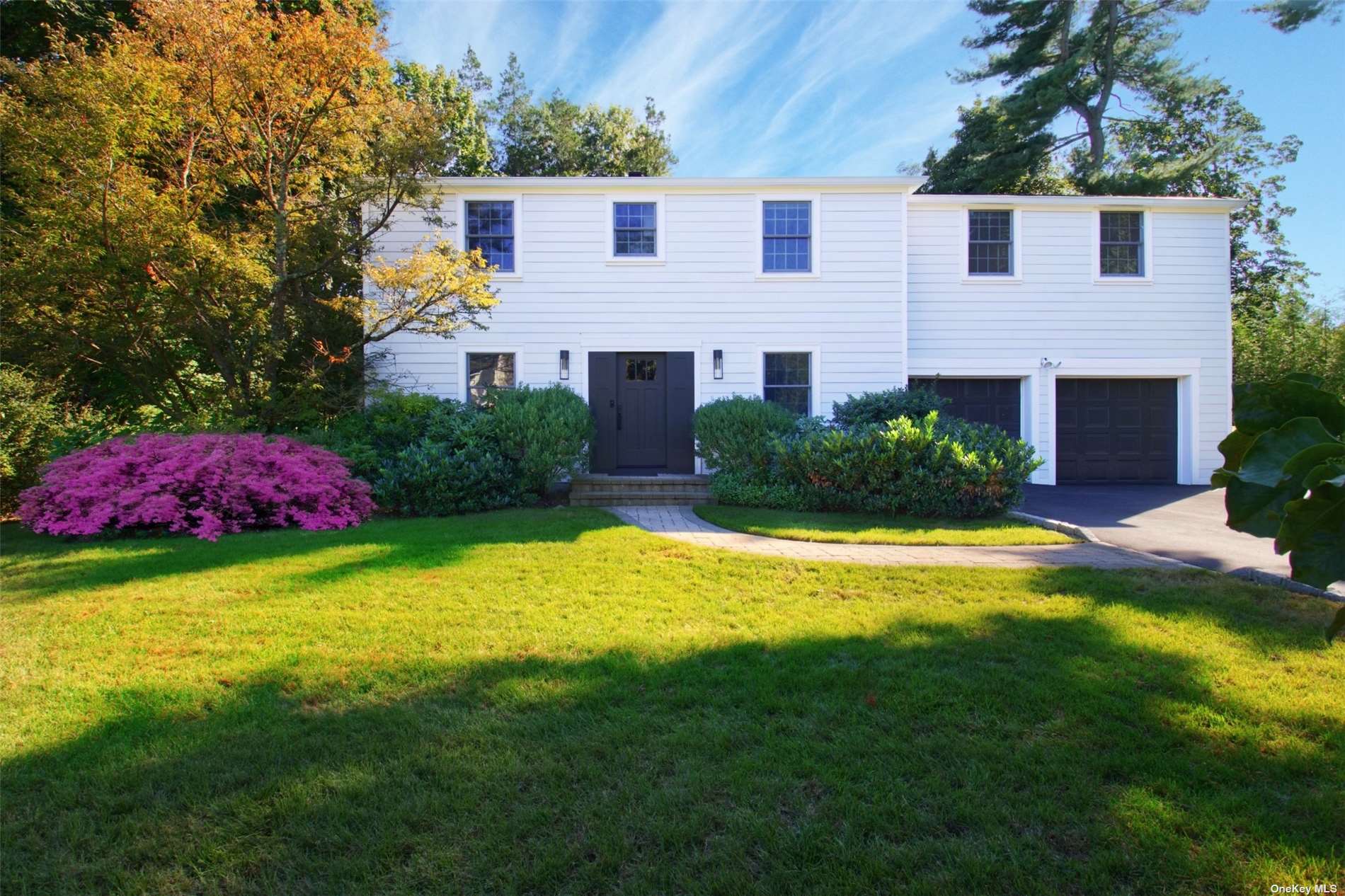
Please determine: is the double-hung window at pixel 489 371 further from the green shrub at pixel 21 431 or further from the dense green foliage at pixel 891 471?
the green shrub at pixel 21 431

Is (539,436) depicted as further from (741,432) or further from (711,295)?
(711,295)

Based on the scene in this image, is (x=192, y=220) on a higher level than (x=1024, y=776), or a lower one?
higher

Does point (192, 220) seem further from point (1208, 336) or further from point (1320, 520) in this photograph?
point (1208, 336)

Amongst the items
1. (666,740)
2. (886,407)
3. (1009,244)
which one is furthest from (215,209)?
(1009,244)

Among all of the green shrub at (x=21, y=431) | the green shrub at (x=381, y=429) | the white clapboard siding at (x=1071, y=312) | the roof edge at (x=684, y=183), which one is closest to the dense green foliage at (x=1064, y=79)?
the white clapboard siding at (x=1071, y=312)

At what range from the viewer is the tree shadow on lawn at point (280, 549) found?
517cm

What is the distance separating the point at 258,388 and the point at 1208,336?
16.7 meters

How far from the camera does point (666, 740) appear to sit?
260 cm

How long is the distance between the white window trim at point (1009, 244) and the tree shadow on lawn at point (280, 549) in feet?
28.6

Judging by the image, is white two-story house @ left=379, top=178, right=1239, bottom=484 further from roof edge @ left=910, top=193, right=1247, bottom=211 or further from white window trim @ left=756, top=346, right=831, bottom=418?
roof edge @ left=910, top=193, right=1247, bottom=211

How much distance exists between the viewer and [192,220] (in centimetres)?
875

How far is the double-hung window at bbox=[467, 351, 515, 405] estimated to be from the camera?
11.4m

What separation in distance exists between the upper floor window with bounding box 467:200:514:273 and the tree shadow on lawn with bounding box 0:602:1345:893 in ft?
31.2

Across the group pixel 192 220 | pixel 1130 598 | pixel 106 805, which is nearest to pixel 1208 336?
pixel 1130 598
